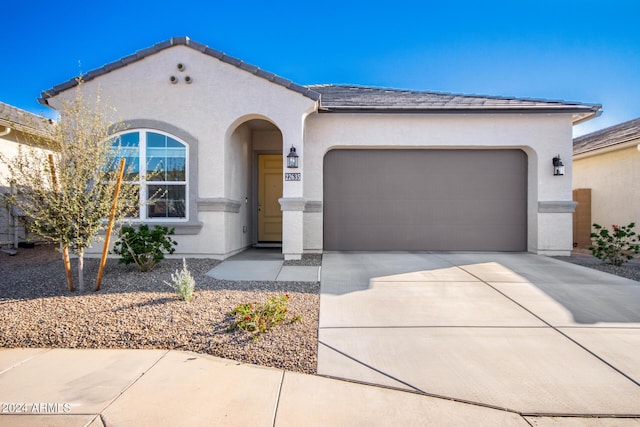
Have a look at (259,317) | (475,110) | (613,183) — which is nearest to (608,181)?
(613,183)

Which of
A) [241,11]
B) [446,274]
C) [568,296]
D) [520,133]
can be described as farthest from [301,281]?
[241,11]

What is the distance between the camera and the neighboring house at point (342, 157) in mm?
7625

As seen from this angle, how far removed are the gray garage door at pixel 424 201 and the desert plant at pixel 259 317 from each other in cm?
510

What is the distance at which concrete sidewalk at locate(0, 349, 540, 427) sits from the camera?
7.45ft

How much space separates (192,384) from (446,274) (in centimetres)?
483

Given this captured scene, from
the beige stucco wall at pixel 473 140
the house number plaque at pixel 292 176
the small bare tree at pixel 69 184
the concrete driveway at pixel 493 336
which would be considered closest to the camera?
the concrete driveway at pixel 493 336

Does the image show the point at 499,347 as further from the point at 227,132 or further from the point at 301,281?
the point at 227,132

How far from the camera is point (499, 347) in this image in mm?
3375

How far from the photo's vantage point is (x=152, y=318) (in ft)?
12.7

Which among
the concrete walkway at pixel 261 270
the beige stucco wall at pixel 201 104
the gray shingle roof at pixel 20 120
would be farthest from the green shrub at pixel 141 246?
the gray shingle roof at pixel 20 120

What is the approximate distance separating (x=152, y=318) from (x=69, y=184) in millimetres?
2290

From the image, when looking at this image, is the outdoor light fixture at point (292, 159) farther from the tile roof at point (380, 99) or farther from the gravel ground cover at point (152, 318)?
the gravel ground cover at point (152, 318)

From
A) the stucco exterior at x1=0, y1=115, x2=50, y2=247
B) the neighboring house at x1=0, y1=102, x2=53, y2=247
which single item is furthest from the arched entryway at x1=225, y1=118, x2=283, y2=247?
the stucco exterior at x1=0, y1=115, x2=50, y2=247

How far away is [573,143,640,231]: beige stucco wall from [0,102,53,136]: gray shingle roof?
15.4 metres
